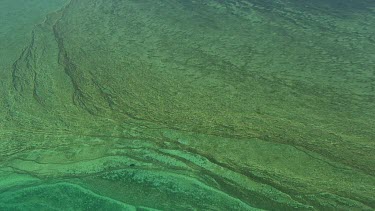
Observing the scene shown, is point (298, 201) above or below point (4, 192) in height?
above

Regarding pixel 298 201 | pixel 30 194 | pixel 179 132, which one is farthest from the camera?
pixel 179 132

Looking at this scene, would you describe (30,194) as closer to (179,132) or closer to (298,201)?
(179,132)

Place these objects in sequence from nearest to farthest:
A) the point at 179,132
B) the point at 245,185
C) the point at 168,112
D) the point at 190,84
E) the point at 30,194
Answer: the point at 245,185, the point at 30,194, the point at 179,132, the point at 168,112, the point at 190,84

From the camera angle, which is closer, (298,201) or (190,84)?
(298,201)

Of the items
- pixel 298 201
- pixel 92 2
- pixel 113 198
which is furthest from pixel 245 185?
pixel 92 2

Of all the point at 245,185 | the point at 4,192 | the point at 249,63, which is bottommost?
the point at 4,192

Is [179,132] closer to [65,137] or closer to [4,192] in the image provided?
[65,137]
